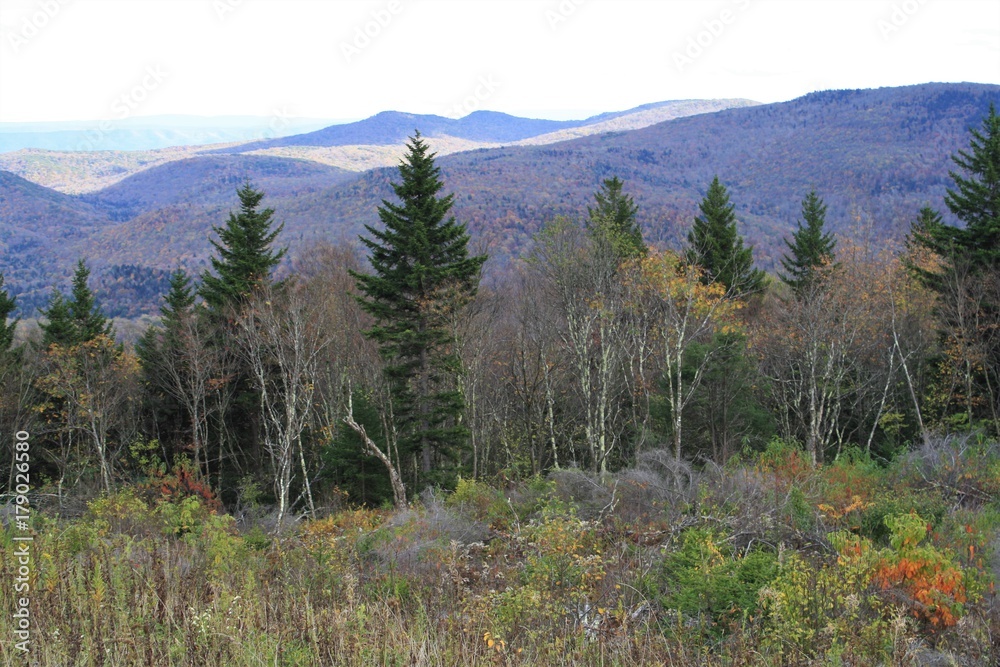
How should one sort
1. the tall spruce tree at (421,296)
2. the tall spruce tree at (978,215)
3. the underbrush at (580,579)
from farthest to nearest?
the tall spruce tree at (978,215), the tall spruce tree at (421,296), the underbrush at (580,579)

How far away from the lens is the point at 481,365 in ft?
80.5

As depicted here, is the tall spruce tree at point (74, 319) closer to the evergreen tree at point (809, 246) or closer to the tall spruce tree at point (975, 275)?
the tall spruce tree at point (975, 275)

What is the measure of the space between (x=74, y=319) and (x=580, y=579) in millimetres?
29210

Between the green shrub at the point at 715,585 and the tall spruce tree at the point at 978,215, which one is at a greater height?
the tall spruce tree at the point at 978,215


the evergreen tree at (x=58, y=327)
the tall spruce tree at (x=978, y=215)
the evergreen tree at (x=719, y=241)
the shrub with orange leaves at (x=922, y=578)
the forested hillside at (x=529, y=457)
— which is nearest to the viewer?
the forested hillside at (x=529, y=457)

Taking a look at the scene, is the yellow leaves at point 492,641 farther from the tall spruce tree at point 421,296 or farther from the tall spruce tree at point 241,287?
the tall spruce tree at point 241,287

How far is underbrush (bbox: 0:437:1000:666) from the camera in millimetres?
3973

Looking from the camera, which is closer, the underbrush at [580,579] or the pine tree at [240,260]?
the underbrush at [580,579]

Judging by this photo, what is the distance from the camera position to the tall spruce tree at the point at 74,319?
26.7 m

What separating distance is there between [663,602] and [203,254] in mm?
190554

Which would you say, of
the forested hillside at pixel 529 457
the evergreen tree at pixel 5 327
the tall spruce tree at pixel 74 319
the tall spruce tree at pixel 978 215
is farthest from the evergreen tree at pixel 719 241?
the evergreen tree at pixel 5 327

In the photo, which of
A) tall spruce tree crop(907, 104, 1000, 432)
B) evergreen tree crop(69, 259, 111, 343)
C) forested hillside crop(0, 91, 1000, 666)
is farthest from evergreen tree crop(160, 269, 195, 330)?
tall spruce tree crop(907, 104, 1000, 432)

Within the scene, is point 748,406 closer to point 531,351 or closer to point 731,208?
point 531,351

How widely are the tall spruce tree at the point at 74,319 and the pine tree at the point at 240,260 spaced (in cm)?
594
